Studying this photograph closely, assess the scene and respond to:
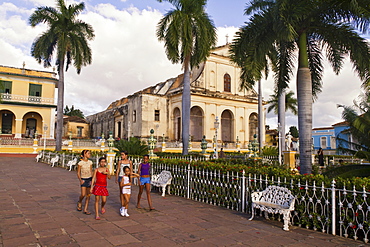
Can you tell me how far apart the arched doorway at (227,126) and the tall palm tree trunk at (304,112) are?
1080 inches

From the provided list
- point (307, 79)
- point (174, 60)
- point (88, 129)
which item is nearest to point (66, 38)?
point (174, 60)

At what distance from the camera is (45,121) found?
30875mm

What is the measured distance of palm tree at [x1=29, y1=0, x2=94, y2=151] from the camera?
21297 millimetres

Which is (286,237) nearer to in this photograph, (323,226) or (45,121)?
(323,226)

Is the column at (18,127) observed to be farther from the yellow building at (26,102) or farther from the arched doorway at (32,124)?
the arched doorway at (32,124)

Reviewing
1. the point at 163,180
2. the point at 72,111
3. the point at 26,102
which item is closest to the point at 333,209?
the point at 163,180

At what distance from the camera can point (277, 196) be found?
550cm

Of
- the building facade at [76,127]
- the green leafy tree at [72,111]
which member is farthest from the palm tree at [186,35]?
the green leafy tree at [72,111]

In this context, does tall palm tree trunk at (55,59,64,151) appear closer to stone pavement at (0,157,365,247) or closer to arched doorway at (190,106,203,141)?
stone pavement at (0,157,365,247)

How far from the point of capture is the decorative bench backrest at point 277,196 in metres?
5.27

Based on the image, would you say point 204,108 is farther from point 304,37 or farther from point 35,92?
point 304,37

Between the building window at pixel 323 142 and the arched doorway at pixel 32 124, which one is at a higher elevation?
the arched doorway at pixel 32 124

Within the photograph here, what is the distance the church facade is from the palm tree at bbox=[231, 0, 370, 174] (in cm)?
2192

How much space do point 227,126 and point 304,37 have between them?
2833 centimetres
